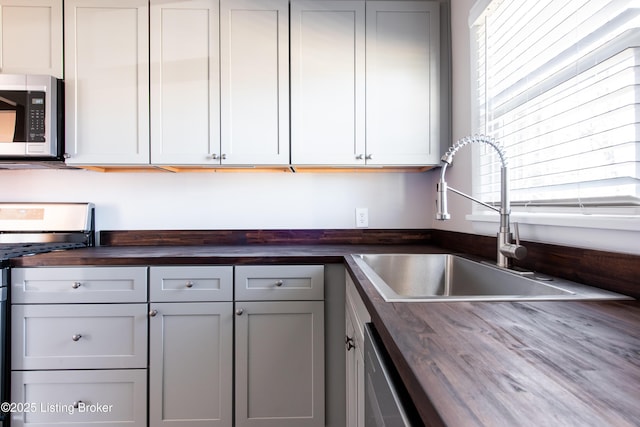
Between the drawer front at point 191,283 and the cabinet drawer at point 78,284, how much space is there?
57 millimetres

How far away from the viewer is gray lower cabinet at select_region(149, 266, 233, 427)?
148 centimetres

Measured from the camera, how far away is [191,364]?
1488mm

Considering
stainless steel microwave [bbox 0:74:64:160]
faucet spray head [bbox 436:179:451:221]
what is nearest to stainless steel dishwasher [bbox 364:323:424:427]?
faucet spray head [bbox 436:179:451:221]

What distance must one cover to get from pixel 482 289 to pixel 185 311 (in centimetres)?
125

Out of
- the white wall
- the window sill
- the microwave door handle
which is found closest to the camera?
the window sill

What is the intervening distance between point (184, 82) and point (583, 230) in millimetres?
1817

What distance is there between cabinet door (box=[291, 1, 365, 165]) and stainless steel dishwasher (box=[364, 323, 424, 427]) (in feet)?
3.87

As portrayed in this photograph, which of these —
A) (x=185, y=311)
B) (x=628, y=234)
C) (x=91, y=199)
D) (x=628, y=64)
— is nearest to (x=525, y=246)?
(x=628, y=234)

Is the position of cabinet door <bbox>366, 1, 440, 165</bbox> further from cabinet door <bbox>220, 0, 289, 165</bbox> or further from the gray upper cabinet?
cabinet door <bbox>220, 0, 289, 165</bbox>

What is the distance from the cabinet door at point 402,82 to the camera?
176cm

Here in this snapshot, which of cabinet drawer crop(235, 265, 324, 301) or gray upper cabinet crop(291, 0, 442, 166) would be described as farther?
gray upper cabinet crop(291, 0, 442, 166)

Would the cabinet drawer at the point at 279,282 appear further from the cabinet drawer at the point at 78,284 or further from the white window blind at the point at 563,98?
the white window blind at the point at 563,98

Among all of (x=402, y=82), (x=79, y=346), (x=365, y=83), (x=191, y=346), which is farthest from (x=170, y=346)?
(x=402, y=82)

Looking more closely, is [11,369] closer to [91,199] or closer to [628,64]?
[91,199]
